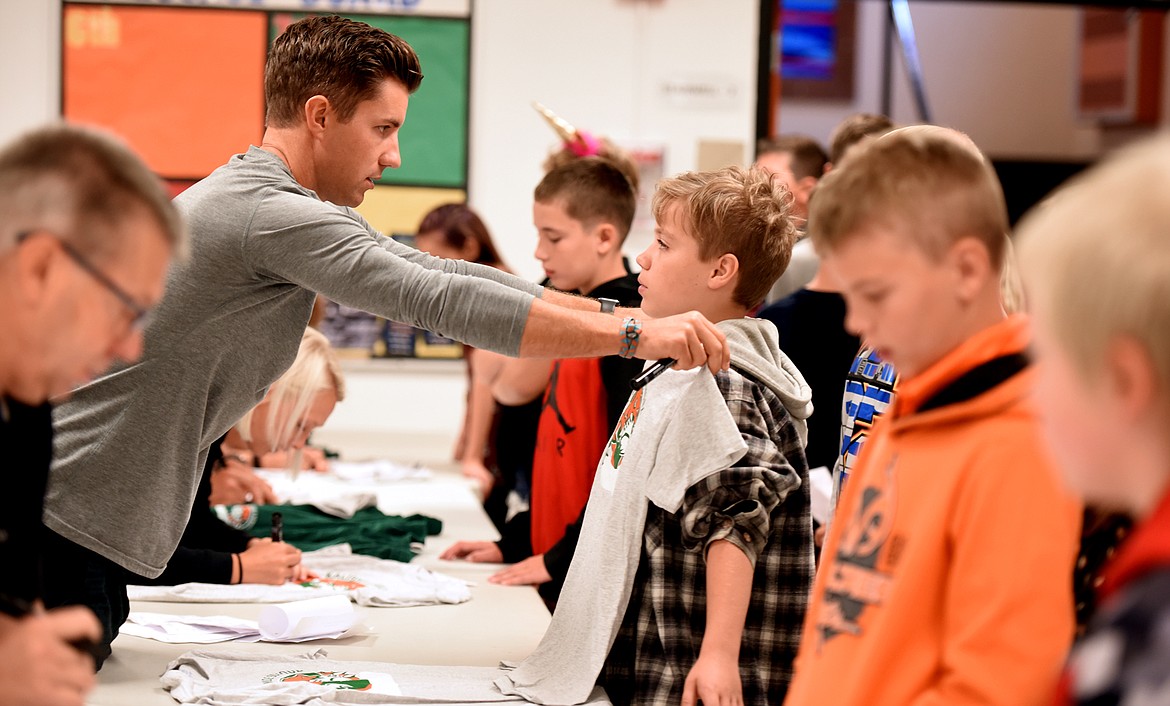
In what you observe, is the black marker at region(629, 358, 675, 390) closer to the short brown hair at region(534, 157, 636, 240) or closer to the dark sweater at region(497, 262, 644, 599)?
the dark sweater at region(497, 262, 644, 599)

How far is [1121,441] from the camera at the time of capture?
0.86 m

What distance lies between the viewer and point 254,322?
217 cm

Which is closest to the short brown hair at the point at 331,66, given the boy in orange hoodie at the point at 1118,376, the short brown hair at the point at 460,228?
the boy in orange hoodie at the point at 1118,376

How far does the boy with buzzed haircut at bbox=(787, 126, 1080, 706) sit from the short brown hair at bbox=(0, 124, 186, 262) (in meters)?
0.69

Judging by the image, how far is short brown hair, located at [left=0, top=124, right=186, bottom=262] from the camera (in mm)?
1133

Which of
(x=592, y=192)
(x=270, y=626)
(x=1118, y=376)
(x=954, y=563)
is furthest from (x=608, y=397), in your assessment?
(x=1118, y=376)

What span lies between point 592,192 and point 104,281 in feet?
6.89

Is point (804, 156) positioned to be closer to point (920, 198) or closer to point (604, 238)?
point (604, 238)

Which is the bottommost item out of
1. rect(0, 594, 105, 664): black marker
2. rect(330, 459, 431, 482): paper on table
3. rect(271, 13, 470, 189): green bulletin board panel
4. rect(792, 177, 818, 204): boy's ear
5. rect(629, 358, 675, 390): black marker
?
rect(330, 459, 431, 482): paper on table

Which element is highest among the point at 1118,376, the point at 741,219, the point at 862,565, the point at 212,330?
the point at 741,219

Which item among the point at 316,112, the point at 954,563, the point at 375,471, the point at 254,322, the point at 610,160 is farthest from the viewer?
the point at 375,471

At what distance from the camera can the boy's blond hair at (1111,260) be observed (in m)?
0.81

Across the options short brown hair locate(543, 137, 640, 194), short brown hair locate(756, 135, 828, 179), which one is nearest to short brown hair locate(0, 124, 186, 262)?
short brown hair locate(543, 137, 640, 194)

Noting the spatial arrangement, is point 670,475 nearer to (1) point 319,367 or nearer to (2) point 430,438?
(1) point 319,367
